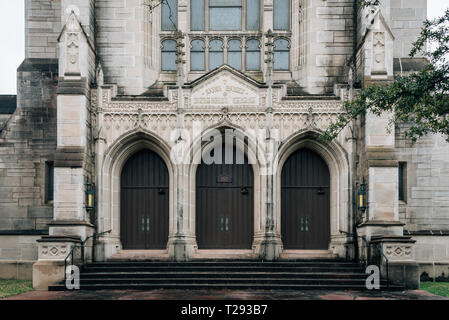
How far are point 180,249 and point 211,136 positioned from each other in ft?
12.0

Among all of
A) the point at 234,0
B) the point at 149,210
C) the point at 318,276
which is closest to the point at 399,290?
the point at 318,276

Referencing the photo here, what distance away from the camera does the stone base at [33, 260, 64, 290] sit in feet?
49.1

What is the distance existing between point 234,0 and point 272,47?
8.20 ft

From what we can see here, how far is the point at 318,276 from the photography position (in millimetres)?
15141

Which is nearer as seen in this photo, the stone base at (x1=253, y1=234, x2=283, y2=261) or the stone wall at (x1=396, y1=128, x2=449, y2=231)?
the stone base at (x1=253, y1=234, x2=283, y2=261)

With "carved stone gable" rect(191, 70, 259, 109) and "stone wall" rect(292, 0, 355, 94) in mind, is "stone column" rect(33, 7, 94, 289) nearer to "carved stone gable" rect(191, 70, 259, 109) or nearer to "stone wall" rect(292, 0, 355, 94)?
"carved stone gable" rect(191, 70, 259, 109)

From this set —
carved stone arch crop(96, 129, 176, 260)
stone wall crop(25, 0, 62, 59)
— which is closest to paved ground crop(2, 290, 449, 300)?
carved stone arch crop(96, 129, 176, 260)

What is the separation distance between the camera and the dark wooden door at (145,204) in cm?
1788

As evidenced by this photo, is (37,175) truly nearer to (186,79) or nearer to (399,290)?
(186,79)

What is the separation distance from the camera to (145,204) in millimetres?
17969

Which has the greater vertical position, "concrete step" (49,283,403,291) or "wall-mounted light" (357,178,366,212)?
"wall-mounted light" (357,178,366,212)

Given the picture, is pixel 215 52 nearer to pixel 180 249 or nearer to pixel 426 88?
pixel 180 249

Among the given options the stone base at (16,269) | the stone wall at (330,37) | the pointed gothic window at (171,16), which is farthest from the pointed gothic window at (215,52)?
the stone base at (16,269)

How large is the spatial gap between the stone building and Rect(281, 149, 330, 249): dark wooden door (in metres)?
0.04
